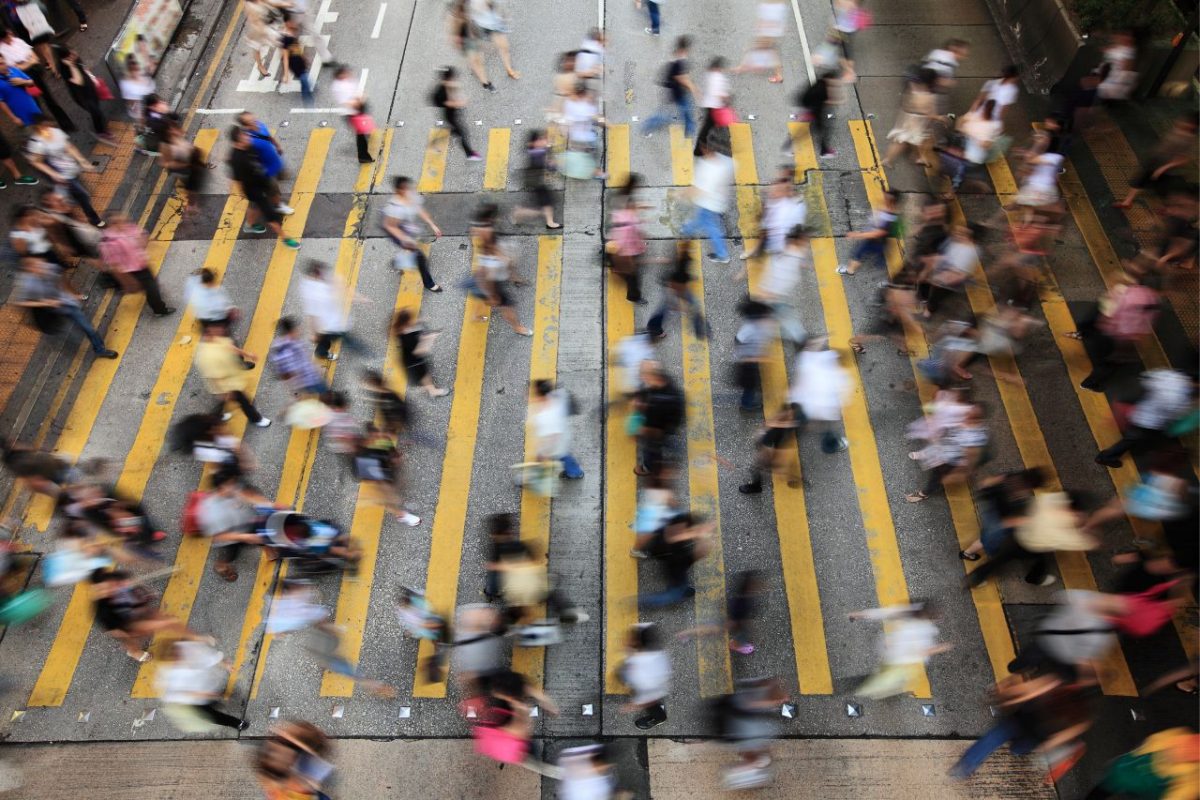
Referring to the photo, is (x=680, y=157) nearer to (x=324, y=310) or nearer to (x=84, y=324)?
(x=324, y=310)

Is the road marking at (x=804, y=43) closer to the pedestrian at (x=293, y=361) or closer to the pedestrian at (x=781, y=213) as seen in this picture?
the pedestrian at (x=781, y=213)

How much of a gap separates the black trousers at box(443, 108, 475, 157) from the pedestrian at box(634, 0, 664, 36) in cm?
444

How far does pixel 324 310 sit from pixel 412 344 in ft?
4.04

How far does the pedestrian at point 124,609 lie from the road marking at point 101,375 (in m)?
2.47

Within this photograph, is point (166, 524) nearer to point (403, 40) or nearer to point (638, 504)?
point (638, 504)

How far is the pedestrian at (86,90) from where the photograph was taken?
39.8 feet

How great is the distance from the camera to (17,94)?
12.1m

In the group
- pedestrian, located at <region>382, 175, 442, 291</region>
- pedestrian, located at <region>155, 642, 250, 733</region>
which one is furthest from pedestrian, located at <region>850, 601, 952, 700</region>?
pedestrian, located at <region>382, 175, 442, 291</region>

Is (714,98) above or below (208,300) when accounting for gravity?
above

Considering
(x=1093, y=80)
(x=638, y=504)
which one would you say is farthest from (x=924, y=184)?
(x=638, y=504)

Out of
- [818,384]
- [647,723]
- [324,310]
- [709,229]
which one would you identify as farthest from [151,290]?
[818,384]

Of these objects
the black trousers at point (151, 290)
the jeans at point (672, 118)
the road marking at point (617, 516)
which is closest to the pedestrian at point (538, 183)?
the jeans at point (672, 118)

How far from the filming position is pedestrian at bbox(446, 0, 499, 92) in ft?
43.2

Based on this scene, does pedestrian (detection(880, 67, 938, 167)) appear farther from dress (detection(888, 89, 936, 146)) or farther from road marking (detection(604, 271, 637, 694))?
road marking (detection(604, 271, 637, 694))
